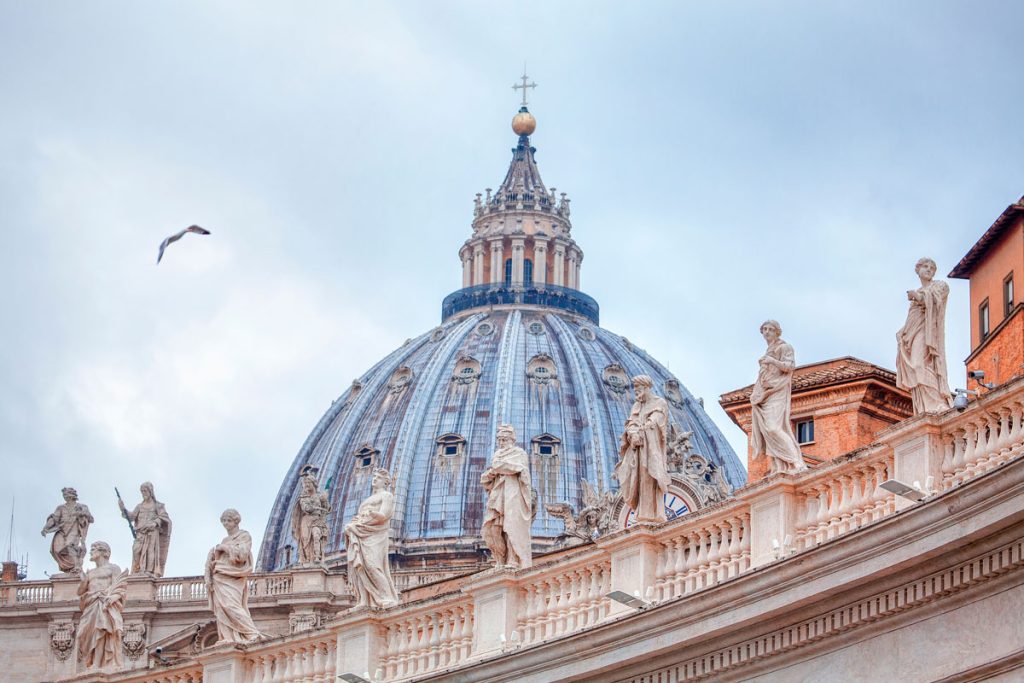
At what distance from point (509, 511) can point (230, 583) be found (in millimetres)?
4970

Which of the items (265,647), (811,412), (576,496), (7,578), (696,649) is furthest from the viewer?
(576,496)

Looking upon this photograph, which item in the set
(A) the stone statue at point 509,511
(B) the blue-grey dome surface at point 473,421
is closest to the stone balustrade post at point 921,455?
(A) the stone statue at point 509,511

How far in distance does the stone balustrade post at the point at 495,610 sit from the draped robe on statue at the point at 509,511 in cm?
37

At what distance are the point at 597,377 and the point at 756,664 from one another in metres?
132

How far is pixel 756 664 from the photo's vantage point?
2456 cm

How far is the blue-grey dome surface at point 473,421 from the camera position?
147 meters

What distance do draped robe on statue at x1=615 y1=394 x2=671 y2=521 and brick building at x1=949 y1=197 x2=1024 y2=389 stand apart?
976 centimetres

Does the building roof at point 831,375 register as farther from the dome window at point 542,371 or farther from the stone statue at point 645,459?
the dome window at point 542,371

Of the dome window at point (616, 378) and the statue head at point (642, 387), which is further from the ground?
the dome window at point (616, 378)

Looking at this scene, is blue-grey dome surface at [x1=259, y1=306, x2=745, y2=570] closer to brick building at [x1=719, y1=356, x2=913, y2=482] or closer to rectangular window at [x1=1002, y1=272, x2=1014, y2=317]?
brick building at [x1=719, y1=356, x2=913, y2=482]

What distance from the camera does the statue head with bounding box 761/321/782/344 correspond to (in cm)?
2678

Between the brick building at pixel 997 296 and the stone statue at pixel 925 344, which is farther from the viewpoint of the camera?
the brick building at pixel 997 296

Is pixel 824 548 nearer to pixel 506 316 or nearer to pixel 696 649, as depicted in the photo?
pixel 696 649

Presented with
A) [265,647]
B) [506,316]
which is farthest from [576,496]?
[265,647]
